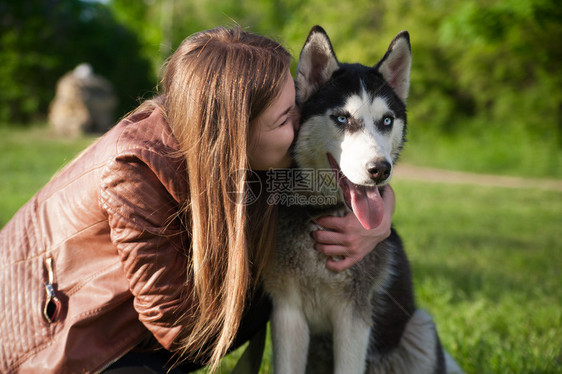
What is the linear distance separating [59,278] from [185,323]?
50 centimetres

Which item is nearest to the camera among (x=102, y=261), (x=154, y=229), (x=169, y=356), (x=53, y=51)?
(x=154, y=229)

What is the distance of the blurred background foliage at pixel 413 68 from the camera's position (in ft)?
44.8

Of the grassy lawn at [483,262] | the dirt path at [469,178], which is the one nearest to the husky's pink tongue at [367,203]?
the grassy lawn at [483,262]

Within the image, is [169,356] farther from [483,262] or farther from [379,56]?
[379,56]

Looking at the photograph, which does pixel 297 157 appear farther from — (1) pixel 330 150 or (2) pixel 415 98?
(2) pixel 415 98

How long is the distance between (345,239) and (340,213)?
0.19 meters

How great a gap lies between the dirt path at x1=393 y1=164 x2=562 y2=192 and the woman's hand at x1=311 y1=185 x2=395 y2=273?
→ 8628 millimetres

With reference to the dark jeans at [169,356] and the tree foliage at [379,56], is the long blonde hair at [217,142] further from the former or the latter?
the tree foliage at [379,56]

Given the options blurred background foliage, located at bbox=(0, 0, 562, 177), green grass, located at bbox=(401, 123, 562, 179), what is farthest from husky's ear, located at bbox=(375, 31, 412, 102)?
green grass, located at bbox=(401, 123, 562, 179)

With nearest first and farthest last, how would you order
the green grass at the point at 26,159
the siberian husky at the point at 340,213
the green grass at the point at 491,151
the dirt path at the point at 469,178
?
the siberian husky at the point at 340,213 < the green grass at the point at 26,159 < the dirt path at the point at 469,178 < the green grass at the point at 491,151

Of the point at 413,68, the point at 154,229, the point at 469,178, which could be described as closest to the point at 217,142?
the point at 154,229

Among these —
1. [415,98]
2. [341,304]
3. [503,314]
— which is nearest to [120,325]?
[341,304]

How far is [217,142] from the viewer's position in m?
1.76

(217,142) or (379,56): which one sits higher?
(379,56)
